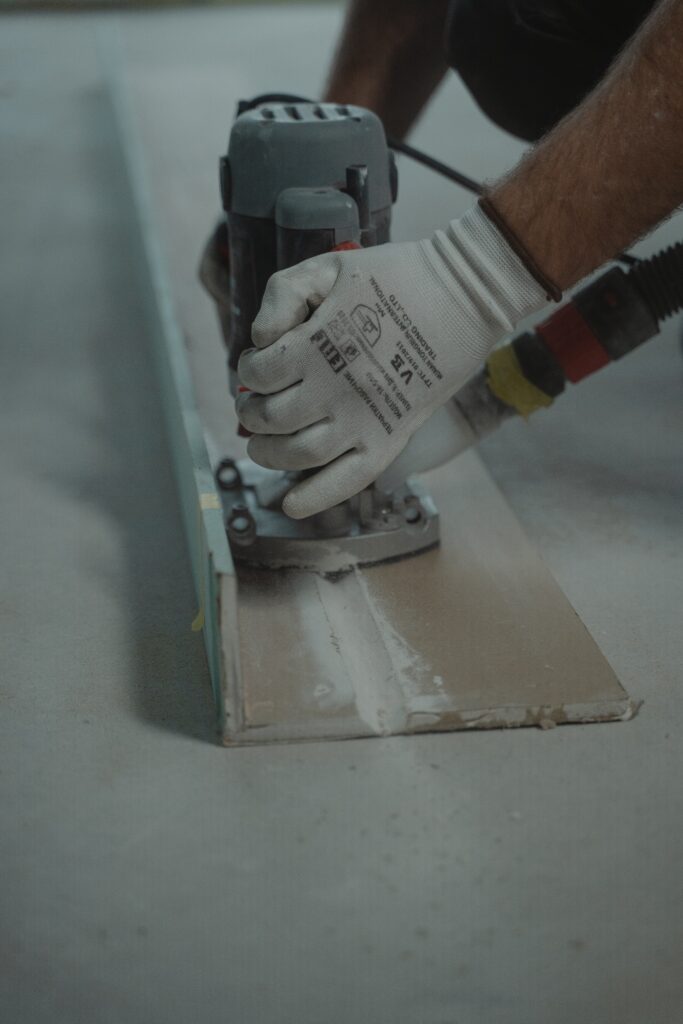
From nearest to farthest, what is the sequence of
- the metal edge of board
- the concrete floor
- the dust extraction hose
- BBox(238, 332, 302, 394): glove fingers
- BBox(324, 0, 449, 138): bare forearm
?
the concrete floor
the metal edge of board
BBox(238, 332, 302, 394): glove fingers
the dust extraction hose
BBox(324, 0, 449, 138): bare forearm

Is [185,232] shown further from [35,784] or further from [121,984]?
[121,984]

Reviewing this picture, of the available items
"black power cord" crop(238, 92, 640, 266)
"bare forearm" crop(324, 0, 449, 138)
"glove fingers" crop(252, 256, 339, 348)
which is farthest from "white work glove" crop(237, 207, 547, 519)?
"bare forearm" crop(324, 0, 449, 138)

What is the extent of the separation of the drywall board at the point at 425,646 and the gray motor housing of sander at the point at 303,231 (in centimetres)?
4

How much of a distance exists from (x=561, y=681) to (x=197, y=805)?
0.44m

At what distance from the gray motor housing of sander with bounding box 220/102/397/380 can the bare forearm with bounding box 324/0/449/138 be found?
0.63 m

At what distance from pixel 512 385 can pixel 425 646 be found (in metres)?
0.48

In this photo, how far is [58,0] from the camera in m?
6.52

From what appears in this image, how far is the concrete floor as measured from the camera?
95cm

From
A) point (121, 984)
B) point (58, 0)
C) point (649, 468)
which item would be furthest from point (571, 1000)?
point (58, 0)

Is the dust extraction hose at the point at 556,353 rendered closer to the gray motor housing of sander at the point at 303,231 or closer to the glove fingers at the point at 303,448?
the gray motor housing of sander at the point at 303,231

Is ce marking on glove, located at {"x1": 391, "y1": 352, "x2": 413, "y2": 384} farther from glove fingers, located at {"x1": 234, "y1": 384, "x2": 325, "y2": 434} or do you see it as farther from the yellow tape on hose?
the yellow tape on hose

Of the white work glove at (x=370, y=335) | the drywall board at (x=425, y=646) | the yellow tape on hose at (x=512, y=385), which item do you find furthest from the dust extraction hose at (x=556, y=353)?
the white work glove at (x=370, y=335)

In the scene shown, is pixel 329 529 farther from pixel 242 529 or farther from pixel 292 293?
pixel 292 293

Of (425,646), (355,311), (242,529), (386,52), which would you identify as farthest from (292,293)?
(386,52)
